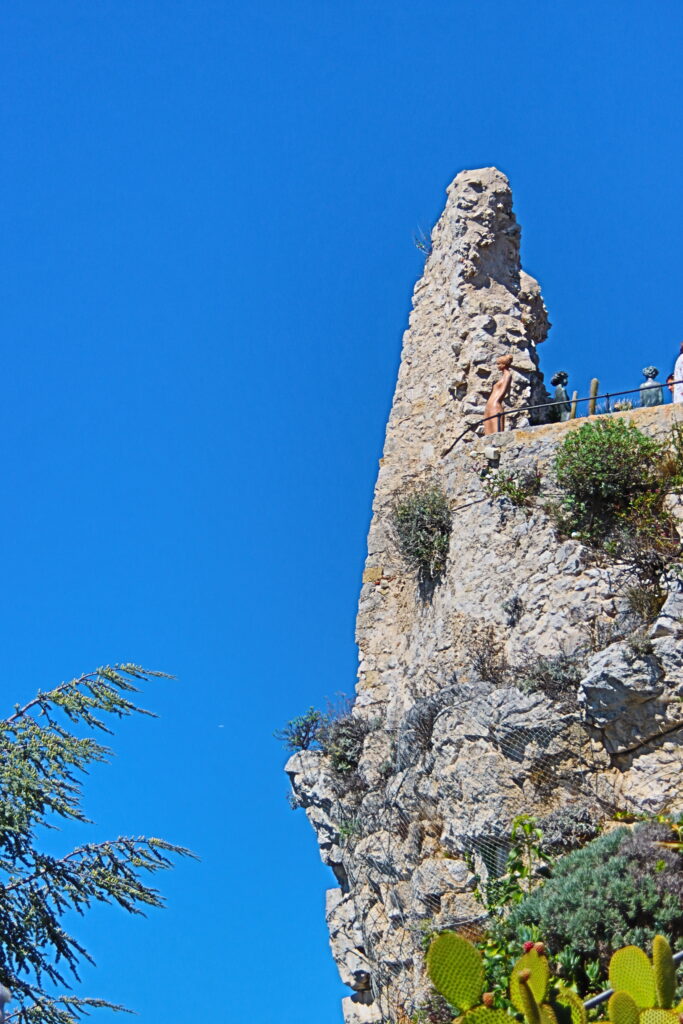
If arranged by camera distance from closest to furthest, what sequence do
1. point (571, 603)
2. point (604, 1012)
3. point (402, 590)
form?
point (604, 1012) → point (571, 603) → point (402, 590)

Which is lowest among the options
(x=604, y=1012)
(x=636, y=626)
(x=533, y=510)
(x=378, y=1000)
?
(x=604, y=1012)

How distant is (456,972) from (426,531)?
710 cm

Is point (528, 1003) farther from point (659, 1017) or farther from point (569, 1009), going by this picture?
point (659, 1017)

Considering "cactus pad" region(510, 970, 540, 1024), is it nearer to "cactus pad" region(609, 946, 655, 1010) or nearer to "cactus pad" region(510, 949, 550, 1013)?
"cactus pad" region(510, 949, 550, 1013)

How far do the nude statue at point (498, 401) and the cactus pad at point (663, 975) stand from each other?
8010mm

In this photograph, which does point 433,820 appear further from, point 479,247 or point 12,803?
point 479,247

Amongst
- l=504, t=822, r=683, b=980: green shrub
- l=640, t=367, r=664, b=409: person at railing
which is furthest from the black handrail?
l=504, t=822, r=683, b=980: green shrub

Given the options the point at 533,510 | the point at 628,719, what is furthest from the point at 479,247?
the point at 628,719

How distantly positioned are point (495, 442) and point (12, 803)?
689cm

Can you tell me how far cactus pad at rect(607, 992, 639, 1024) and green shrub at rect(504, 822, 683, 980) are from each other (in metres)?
2.49

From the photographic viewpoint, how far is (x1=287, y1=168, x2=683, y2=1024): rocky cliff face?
11.5 m

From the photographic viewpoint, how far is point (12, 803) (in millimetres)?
10656

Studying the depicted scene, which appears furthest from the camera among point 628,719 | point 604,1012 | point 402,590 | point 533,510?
point 402,590

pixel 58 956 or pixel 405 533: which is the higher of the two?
pixel 405 533
